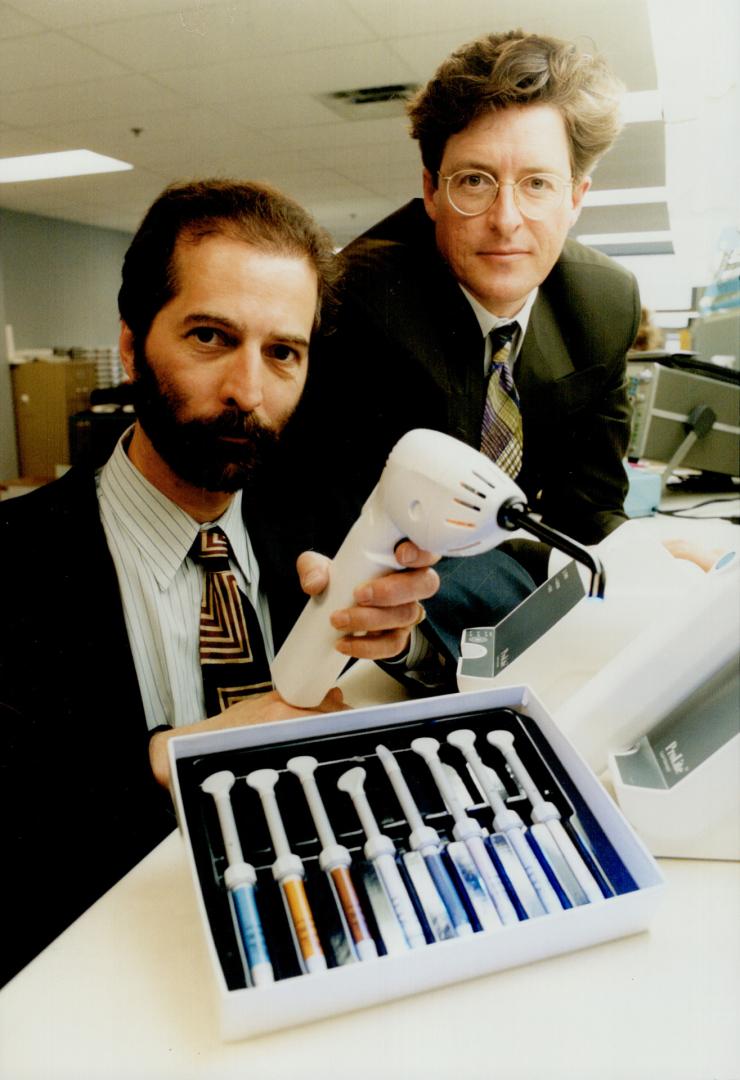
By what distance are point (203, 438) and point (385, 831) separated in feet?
1.34

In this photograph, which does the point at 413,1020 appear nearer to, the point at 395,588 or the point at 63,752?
the point at 395,588

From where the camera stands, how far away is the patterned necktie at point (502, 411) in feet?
2.32

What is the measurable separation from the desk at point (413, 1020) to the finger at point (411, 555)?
9.8 inches

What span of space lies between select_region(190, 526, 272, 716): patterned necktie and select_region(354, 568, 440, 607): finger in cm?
23

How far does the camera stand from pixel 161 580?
0.72 metres

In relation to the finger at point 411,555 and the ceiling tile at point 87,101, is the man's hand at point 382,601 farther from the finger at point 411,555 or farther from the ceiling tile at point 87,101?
the ceiling tile at point 87,101

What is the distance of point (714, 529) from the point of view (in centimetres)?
141

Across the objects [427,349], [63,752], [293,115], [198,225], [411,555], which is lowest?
[63,752]

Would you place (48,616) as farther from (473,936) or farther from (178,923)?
(473,936)

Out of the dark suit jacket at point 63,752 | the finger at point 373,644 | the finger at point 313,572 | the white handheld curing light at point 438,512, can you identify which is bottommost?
the dark suit jacket at point 63,752

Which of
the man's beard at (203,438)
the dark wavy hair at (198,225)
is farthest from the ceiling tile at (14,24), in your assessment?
the man's beard at (203,438)

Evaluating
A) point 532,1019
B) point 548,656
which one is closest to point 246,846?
point 532,1019

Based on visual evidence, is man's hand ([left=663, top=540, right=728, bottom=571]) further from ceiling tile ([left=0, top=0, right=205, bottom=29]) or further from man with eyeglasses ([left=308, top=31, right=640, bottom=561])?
ceiling tile ([left=0, top=0, right=205, bottom=29])

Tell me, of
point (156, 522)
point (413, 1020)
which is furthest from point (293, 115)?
point (413, 1020)
